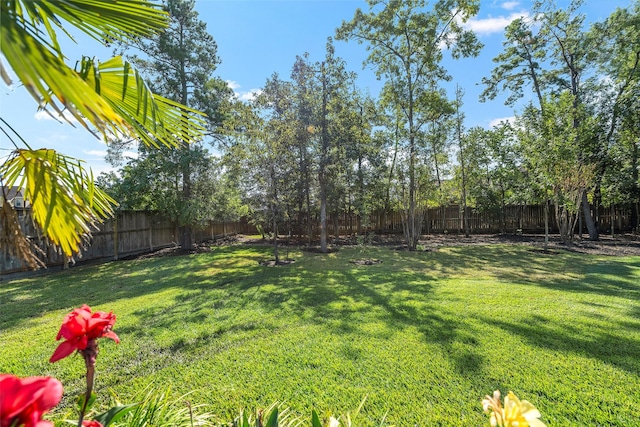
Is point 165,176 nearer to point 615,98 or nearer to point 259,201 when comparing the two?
point 259,201

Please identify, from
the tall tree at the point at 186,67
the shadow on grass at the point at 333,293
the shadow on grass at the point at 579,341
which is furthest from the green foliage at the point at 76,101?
the tall tree at the point at 186,67

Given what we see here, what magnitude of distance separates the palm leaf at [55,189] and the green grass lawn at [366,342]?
1.40m

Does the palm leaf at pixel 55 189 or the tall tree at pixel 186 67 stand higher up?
the tall tree at pixel 186 67

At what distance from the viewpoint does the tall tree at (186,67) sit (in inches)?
381

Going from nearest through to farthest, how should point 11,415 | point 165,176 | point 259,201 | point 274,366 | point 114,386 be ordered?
point 11,415 → point 114,386 → point 274,366 → point 259,201 → point 165,176

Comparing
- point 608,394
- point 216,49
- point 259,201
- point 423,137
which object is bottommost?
point 608,394

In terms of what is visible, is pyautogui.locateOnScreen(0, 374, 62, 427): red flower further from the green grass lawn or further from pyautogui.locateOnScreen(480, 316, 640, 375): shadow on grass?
pyautogui.locateOnScreen(480, 316, 640, 375): shadow on grass

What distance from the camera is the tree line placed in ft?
28.1

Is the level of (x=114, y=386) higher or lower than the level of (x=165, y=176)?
lower

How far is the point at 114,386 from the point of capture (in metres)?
2.18

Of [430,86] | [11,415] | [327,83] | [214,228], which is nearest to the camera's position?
[11,415]

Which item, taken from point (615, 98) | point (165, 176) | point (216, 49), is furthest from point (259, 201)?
point (615, 98)

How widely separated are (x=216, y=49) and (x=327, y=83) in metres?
4.89

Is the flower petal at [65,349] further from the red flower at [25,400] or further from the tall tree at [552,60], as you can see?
the tall tree at [552,60]
